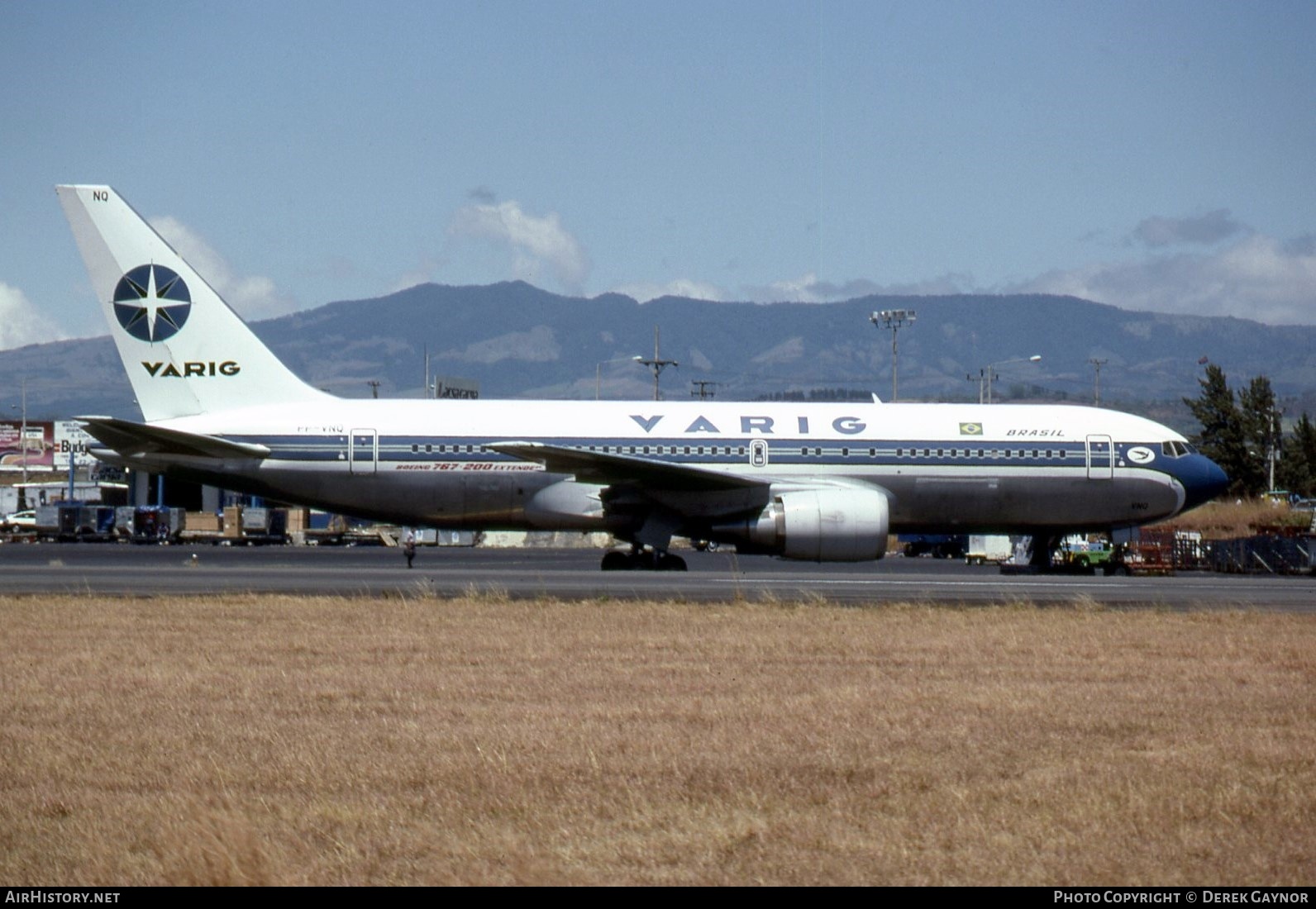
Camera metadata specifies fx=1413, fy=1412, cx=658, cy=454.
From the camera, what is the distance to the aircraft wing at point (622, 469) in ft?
81.4

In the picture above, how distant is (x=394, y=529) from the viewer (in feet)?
231

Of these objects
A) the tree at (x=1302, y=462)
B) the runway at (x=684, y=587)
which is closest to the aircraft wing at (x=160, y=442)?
the runway at (x=684, y=587)

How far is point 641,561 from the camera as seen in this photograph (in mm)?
28281

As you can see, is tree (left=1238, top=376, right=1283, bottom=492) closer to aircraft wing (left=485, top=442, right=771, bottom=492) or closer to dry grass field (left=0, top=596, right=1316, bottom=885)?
aircraft wing (left=485, top=442, right=771, bottom=492)

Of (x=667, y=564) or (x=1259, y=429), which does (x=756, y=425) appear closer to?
(x=667, y=564)

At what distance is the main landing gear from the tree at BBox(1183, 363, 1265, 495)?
174 feet

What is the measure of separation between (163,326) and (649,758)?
21.2m

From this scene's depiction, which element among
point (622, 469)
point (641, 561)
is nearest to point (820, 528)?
point (622, 469)

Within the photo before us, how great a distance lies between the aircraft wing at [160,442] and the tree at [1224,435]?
194 ft

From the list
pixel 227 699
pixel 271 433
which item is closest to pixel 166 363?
pixel 271 433

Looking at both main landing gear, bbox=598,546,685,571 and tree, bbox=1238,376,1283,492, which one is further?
tree, bbox=1238,376,1283,492

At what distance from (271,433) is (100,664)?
46.0ft

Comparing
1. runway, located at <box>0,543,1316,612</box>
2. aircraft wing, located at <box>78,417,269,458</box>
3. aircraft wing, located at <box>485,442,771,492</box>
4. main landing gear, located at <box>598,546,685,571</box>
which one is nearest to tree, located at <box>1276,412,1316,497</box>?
runway, located at <box>0,543,1316,612</box>

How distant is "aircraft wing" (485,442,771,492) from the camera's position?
2481 centimetres
